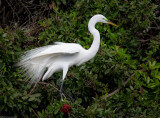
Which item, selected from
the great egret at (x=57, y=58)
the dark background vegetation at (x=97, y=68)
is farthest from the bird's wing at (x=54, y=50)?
the dark background vegetation at (x=97, y=68)

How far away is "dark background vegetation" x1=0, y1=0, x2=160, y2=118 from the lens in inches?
97.7

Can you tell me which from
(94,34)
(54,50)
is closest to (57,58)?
(54,50)

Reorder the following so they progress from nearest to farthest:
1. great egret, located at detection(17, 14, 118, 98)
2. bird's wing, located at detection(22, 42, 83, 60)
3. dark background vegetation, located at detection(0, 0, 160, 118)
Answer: dark background vegetation, located at detection(0, 0, 160, 118), bird's wing, located at detection(22, 42, 83, 60), great egret, located at detection(17, 14, 118, 98)

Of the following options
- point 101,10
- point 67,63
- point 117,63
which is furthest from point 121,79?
point 101,10

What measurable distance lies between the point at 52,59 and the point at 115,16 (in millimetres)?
1141

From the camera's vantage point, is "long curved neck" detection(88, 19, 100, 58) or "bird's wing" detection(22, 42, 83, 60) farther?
→ "long curved neck" detection(88, 19, 100, 58)

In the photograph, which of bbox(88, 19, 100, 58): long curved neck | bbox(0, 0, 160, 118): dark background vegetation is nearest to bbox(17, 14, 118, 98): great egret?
bbox(88, 19, 100, 58): long curved neck

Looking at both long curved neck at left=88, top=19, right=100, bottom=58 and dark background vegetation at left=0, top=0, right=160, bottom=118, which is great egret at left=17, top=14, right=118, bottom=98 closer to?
long curved neck at left=88, top=19, right=100, bottom=58

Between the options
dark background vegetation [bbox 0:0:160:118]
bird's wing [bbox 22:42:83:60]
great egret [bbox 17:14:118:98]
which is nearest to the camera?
dark background vegetation [bbox 0:0:160:118]

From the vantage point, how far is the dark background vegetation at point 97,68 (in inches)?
97.7

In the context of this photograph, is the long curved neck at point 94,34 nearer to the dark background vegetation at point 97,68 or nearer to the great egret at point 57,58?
the great egret at point 57,58

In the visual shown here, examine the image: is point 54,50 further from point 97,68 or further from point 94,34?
point 97,68

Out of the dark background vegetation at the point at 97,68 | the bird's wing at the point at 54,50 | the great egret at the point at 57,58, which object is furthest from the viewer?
the great egret at the point at 57,58

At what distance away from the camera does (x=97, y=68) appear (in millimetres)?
3020
